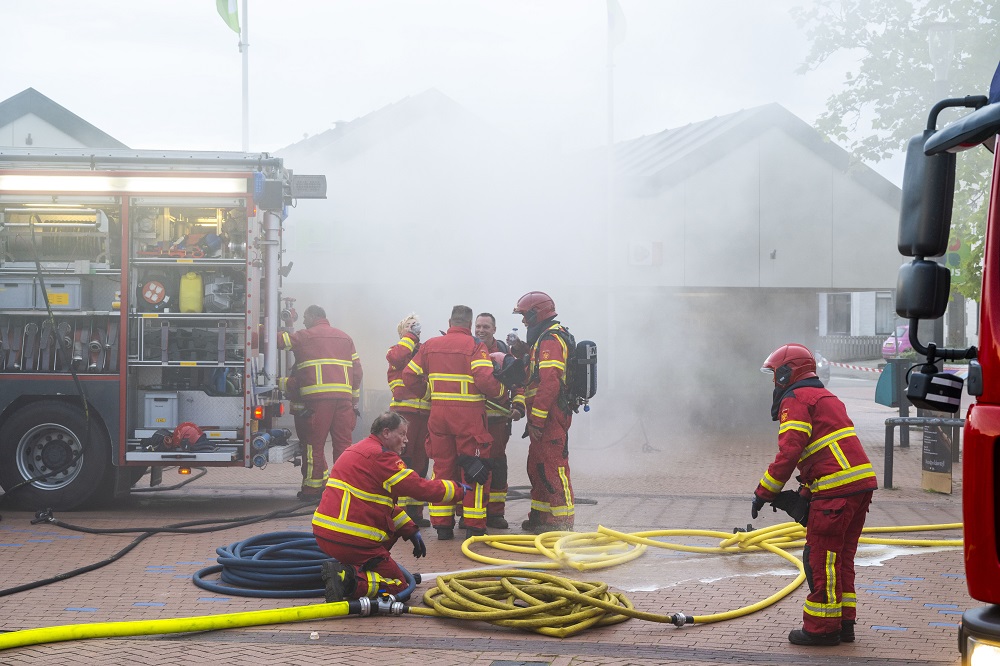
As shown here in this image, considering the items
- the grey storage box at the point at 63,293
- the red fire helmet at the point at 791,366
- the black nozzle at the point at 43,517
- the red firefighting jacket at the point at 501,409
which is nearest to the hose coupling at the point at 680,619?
the red fire helmet at the point at 791,366

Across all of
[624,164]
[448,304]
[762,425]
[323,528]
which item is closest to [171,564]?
[323,528]

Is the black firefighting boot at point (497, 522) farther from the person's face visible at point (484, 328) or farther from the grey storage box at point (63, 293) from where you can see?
the grey storage box at point (63, 293)

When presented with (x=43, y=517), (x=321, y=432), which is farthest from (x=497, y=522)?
(x=43, y=517)

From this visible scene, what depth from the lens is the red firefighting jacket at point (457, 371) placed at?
8.69 meters

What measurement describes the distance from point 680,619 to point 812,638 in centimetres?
69

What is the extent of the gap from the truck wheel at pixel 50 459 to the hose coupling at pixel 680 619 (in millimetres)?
5861

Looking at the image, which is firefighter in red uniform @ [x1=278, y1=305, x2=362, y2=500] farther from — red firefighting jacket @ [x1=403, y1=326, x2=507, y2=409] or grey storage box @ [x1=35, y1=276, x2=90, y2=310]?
grey storage box @ [x1=35, y1=276, x2=90, y2=310]

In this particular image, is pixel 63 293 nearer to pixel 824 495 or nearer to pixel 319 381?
pixel 319 381

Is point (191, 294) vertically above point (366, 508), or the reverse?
point (191, 294)

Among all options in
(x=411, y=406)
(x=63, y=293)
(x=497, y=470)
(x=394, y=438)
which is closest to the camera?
(x=394, y=438)

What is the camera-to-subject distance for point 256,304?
32.2ft

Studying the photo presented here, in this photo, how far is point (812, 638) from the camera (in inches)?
218

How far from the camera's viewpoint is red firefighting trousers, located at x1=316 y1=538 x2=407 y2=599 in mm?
6305

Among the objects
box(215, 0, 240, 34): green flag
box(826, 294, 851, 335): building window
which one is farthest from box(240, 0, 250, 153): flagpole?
box(826, 294, 851, 335): building window
